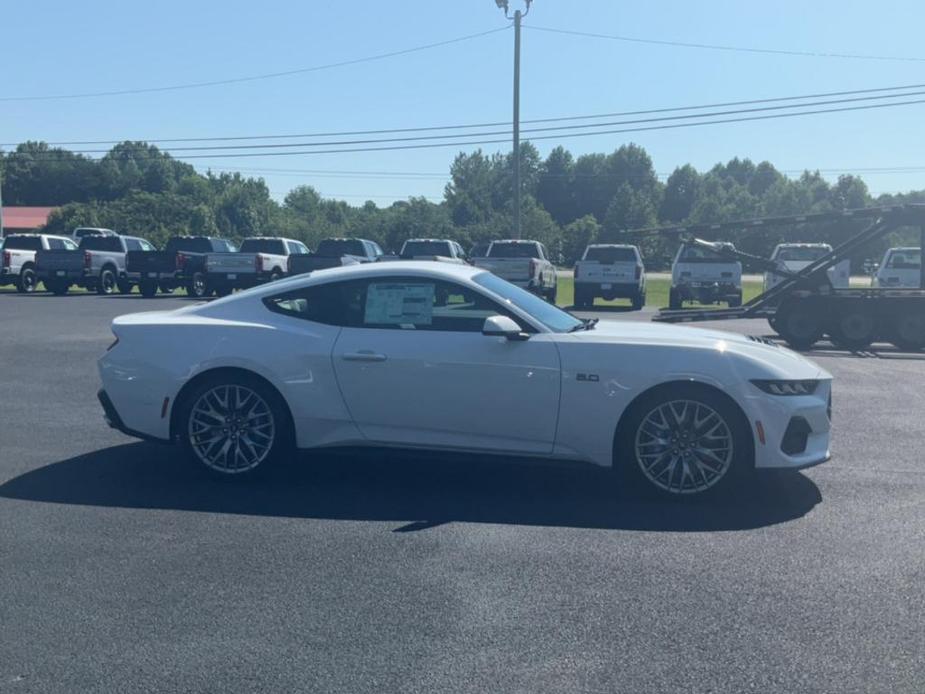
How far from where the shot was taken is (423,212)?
2859 inches

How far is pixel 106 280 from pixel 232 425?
28854mm

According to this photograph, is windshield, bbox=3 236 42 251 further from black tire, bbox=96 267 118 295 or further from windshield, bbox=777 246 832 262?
windshield, bbox=777 246 832 262

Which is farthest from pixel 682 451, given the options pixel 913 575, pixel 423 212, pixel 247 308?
pixel 423 212

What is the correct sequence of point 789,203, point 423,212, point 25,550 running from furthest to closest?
point 789,203, point 423,212, point 25,550

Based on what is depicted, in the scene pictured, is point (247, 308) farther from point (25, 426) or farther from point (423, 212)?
point (423, 212)

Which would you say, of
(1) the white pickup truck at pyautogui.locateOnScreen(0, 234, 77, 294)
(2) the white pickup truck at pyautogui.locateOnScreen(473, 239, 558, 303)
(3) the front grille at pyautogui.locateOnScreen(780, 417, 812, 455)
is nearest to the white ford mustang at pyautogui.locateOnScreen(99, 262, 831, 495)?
(3) the front grille at pyautogui.locateOnScreen(780, 417, 812, 455)

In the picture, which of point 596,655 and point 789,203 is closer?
point 596,655

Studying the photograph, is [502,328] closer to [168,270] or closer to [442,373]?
[442,373]

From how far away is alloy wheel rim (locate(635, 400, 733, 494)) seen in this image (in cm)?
684

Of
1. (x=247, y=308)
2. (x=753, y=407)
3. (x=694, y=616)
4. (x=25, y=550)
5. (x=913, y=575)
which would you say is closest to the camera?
(x=694, y=616)

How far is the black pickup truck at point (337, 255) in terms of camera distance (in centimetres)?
2847

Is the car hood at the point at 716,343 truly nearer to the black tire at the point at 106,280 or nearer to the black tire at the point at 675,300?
the black tire at the point at 675,300

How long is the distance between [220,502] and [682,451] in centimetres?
295

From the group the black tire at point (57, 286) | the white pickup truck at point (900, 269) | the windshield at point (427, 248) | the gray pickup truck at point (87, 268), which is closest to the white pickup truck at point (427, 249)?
the windshield at point (427, 248)
